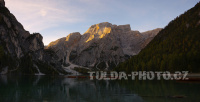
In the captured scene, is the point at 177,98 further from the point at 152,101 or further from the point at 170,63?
the point at 170,63

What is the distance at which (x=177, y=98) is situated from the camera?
1845 inches

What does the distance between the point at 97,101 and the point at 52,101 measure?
11028 mm

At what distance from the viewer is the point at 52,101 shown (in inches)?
1772

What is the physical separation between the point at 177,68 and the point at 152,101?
149m

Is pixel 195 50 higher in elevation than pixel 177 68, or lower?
higher

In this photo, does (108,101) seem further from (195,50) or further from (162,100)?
(195,50)

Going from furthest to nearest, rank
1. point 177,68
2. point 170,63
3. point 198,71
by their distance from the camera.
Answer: point 170,63 → point 177,68 → point 198,71

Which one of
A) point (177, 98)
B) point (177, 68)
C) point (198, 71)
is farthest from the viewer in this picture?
point (177, 68)

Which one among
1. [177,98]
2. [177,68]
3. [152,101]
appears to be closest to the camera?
[152,101]

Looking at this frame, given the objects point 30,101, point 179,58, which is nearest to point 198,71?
point 179,58

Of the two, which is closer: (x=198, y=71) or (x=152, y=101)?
(x=152, y=101)

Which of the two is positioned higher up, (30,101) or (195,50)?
(195,50)

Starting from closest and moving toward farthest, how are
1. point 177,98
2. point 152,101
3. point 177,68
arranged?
point 152,101 < point 177,98 < point 177,68

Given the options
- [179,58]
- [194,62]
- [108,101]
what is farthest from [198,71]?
[108,101]
